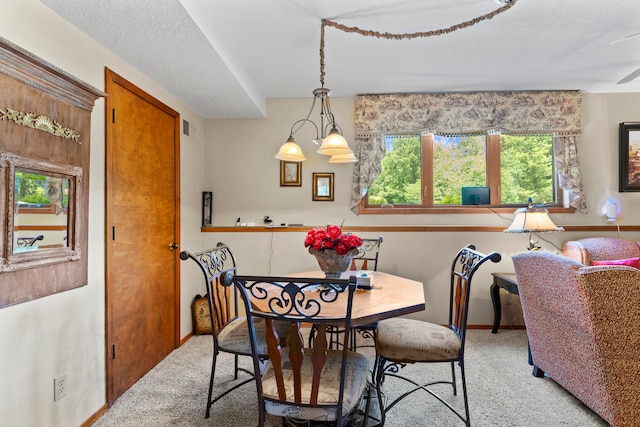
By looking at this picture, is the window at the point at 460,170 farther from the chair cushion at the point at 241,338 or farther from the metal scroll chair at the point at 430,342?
the chair cushion at the point at 241,338

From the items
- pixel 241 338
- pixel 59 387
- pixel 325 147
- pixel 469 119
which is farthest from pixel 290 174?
pixel 59 387

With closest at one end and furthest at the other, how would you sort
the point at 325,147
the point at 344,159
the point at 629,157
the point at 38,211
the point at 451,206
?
the point at 38,211, the point at 325,147, the point at 344,159, the point at 629,157, the point at 451,206

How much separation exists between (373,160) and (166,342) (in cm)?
254

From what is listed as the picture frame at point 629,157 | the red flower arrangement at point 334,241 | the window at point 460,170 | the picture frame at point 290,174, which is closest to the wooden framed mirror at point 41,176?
the red flower arrangement at point 334,241

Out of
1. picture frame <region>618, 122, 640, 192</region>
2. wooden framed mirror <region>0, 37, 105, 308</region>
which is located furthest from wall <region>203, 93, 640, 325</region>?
wooden framed mirror <region>0, 37, 105, 308</region>

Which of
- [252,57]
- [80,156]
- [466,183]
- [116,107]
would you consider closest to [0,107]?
[80,156]

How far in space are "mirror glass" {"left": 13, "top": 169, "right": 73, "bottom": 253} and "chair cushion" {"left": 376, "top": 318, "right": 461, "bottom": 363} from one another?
69.6 inches

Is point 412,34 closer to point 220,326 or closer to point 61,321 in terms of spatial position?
point 220,326

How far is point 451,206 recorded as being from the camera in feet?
12.1

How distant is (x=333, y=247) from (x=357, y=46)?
1.56 m

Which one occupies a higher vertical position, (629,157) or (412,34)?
(412,34)

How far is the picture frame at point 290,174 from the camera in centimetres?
371

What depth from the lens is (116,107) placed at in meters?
2.29

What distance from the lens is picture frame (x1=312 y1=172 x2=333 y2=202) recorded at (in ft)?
12.1
